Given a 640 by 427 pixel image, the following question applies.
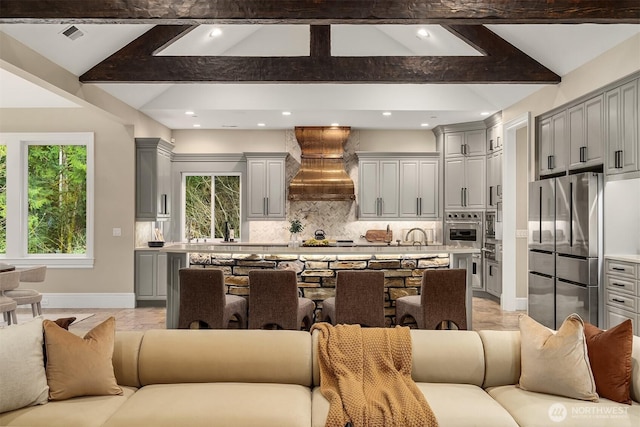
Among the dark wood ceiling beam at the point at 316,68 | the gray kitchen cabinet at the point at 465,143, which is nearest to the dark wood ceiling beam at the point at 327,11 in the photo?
the dark wood ceiling beam at the point at 316,68

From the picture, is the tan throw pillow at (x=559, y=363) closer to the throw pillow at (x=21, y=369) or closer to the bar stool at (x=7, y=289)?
the throw pillow at (x=21, y=369)

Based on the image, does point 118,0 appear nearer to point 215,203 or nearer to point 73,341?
point 73,341

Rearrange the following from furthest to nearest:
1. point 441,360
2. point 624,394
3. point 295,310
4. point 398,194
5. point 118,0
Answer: point 398,194 < point 295,310 < point 118,0 < point 441,360 < point 624,394

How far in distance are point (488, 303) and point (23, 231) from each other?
696cm

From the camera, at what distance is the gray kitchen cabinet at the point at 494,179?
7.32 meters

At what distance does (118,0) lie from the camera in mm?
3660

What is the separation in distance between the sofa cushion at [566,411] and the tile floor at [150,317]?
10.9 feet

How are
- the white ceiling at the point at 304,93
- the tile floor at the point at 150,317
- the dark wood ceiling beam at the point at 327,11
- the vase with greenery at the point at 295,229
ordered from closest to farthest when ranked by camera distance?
the dark wood ceiling beam at the point at 327,11 < the tile floor at the point at 150,317 < the white ceiling at the point at 304,93 < the vase with greenery at the point at 295,229

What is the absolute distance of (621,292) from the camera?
174 inches

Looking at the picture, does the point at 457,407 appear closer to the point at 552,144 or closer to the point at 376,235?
the point at 552,144

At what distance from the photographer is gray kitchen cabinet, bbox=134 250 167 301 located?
23.6 ft

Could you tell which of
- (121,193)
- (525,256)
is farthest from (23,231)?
(525,256)

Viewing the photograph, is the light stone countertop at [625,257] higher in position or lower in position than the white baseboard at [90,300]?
higher

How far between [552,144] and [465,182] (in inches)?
90.9
